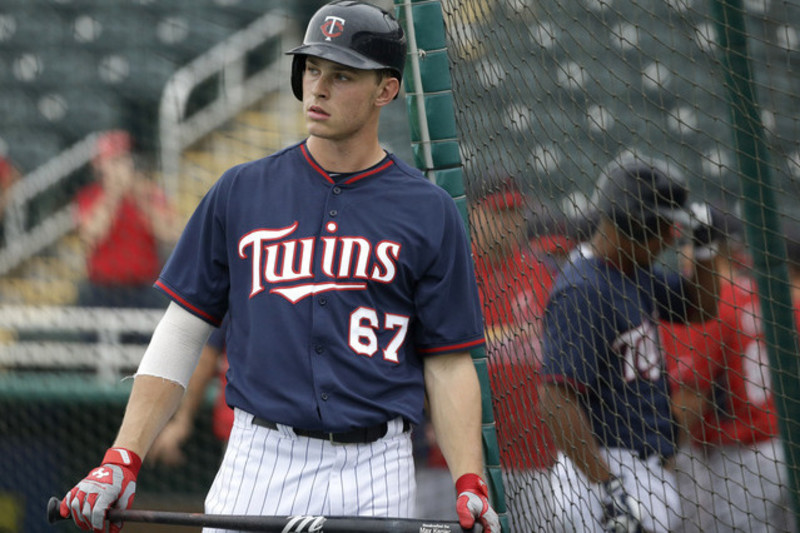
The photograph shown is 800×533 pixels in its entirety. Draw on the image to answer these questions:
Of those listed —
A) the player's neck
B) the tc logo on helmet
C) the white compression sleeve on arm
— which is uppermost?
the tc logo on helmet

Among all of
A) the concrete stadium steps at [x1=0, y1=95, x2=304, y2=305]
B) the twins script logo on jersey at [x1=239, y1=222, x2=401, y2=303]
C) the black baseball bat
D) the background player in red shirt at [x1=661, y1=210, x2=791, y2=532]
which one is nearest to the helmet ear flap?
the twins script logo on jersey at [x1=239, y1=222, x2=401, y2=303]

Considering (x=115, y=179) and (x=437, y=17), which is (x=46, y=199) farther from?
(x=437, y=17)

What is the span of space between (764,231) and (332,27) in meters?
1.18

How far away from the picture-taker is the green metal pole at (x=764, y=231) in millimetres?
2604

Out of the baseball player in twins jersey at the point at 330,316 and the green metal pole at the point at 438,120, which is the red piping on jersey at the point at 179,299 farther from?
the green metal pole at the point at 438,120

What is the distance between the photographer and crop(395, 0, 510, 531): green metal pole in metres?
2.89

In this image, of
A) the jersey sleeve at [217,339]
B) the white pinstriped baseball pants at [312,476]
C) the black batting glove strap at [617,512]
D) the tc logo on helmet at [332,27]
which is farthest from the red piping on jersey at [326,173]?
the jersey sleeve at [217,339]

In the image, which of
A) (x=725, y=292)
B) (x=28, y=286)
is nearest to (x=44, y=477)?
(x=28, y=286)

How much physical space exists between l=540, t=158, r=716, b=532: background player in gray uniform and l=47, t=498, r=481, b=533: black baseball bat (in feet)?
2.34

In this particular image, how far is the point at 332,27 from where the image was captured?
253 cm

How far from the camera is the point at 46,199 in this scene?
6.37 m

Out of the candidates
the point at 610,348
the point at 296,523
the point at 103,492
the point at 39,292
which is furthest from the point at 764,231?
the point at 39,292

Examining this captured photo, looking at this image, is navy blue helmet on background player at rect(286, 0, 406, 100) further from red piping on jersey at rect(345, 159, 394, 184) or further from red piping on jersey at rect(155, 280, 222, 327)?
red piping on jersey at rect(155, 280, 222, 327)

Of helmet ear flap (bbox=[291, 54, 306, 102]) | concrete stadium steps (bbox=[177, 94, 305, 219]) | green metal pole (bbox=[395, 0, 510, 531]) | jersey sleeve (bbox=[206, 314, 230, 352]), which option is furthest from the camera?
concrete stadium steps (bbox=[177, 94, 305, 219])
